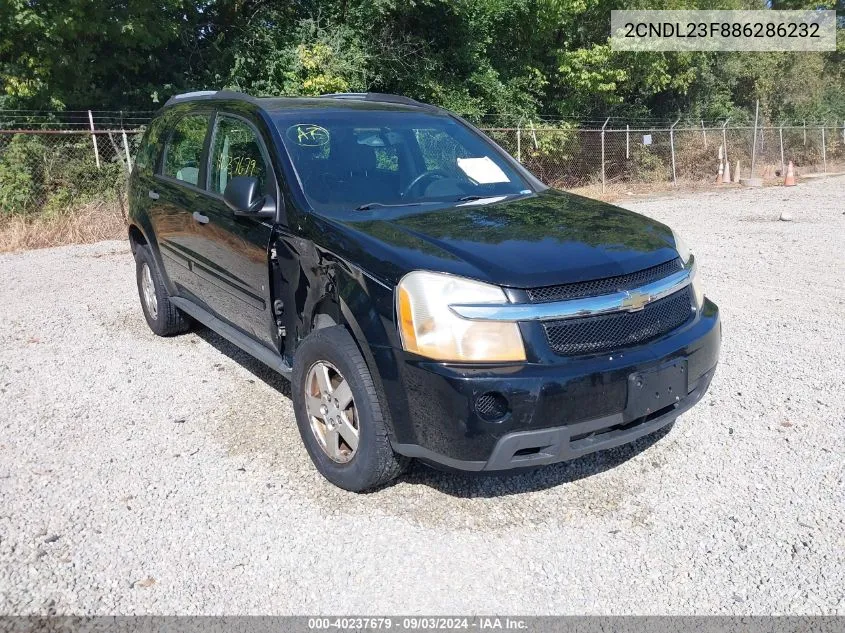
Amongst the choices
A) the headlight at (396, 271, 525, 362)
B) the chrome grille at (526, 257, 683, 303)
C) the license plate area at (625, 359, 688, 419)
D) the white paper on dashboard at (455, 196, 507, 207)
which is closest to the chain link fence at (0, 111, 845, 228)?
the white paper on dashboard at (455, 196, 507, 207)

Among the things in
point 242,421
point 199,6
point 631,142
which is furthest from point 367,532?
point 631,142

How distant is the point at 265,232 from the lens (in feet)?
12.4

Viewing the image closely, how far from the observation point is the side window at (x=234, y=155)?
4.07m

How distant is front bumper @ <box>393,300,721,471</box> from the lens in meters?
2.77

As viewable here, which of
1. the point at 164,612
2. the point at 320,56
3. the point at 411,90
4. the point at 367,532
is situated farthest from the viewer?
the point at 411,90

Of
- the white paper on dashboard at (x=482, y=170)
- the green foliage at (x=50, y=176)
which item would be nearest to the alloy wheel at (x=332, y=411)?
the white paper on dashboard at (x=482, y=170)

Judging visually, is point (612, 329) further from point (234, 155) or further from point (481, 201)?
point (234, 155)

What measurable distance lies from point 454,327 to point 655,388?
0.94m

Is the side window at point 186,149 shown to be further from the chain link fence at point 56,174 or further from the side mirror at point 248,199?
the chain link fence at point 56,174

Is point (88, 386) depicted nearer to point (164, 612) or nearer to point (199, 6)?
point (164, 612)

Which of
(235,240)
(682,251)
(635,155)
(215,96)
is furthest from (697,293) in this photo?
(635,155)

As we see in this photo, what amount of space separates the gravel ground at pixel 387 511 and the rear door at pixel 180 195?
2.47 feet

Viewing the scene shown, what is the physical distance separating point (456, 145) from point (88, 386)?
3.04m

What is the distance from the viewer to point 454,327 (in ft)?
9.19
